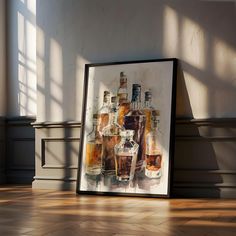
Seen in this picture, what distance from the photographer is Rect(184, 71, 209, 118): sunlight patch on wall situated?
12.5ft

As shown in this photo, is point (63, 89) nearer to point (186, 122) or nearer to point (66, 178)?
point (66, 178)

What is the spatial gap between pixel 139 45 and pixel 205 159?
1.08 meters

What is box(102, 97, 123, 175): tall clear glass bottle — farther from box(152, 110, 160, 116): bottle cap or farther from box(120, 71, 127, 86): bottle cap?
box(152, 110, 160, 116): bottle cap

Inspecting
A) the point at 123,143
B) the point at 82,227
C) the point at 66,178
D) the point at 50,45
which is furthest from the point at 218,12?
the point at 82,227

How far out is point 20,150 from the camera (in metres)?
4.98

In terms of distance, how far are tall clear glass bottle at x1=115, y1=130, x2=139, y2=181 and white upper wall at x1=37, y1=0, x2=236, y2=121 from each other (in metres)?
0.45

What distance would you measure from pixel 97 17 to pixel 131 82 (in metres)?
0.69

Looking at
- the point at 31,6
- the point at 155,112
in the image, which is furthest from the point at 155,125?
the point at 31,6

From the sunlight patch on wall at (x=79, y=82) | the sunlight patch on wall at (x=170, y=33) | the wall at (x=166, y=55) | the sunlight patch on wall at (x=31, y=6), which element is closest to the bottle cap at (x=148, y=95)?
the wall at (x=166, y=55)

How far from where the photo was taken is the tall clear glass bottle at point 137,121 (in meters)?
3.85

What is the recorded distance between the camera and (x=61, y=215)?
2818mm

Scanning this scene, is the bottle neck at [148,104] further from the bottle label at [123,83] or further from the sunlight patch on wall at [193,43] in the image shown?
the sunlight patch on wall at [193,43]

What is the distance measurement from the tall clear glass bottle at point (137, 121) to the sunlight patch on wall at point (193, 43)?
467mm

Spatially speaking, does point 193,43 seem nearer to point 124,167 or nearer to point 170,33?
point 170,33
